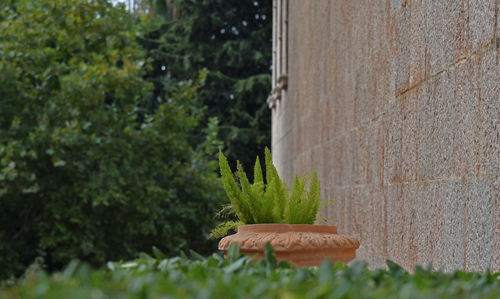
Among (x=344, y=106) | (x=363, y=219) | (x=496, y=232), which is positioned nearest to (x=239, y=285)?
(x=496, y=232)

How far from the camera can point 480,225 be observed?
2.15m

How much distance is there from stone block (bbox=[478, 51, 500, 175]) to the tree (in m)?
14.9

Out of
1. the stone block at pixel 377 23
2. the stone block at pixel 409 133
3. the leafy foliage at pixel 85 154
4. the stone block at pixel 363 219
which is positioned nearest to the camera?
the stone block at pixel 409 133

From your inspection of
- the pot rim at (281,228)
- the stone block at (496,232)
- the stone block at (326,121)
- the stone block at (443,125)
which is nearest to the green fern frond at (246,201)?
the pot rim at (281,228)

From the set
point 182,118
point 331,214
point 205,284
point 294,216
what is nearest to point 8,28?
point 182,118

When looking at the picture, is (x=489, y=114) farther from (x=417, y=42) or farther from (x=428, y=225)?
(x=417, y=42)

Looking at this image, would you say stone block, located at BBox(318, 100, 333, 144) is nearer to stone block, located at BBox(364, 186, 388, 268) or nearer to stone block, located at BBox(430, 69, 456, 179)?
stone block, located at BBox(364, 186, 388, 268)

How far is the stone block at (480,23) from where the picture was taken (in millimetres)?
2096

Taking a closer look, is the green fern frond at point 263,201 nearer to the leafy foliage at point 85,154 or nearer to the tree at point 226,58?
the leafy foliage at point 85,154

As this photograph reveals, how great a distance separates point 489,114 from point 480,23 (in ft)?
1.04

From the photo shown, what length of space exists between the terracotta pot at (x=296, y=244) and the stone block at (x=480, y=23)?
91 centimetres

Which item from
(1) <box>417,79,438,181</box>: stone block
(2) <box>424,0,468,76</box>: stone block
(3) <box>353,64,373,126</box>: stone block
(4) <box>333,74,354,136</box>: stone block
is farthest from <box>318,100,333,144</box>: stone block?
(2) <box>424,0,468,76</box>: stone block

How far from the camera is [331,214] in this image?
518 centimetres

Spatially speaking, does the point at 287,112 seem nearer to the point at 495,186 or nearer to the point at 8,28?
the point at 8,28
